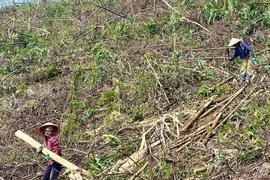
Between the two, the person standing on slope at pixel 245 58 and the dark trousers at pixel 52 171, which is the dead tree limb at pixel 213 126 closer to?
the person standing on slope at pixel 245 58

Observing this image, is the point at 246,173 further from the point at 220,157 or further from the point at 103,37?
the point at 103,37

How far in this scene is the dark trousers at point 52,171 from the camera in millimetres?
5672

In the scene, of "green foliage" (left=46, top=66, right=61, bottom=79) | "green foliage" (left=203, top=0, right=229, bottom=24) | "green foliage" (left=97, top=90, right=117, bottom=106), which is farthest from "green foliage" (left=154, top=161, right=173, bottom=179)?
"green foliage" (left=203, top=0, right=229, bottom=24)

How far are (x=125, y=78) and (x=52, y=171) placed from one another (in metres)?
3.16

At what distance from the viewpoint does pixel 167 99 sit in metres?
7.27

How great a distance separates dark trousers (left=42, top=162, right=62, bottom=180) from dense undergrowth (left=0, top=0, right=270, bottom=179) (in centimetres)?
42

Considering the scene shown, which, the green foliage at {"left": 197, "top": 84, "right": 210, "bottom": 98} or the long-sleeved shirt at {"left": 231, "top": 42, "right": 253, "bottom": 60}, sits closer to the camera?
the green foliage at {"left": 197, "top": 84, "right": 210, "bottom": 98}

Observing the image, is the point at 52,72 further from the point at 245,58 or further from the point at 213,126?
the point at 213,126

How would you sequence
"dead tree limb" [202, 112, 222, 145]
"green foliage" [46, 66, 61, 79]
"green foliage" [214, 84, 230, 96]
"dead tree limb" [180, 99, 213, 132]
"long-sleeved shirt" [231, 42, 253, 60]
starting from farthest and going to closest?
"green foliage" [46, 66, 61, 79] < "long-sleeved shirt" [231, 42, 253, 60] < "green foliage" [214, 84, 230, 96] < "dead tree limb" [180, 99, 213, 132] < "dead tree limb" [202, 112, 222, 145]

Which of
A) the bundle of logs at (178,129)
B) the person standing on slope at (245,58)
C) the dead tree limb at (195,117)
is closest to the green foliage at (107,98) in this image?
the bundle of logs at (178,129)

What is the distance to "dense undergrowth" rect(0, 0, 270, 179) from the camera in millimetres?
5871

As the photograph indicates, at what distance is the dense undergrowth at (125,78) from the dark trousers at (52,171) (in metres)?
0.42

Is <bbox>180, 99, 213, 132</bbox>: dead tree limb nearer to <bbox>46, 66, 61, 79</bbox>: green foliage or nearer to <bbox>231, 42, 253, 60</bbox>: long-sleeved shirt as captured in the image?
<bbox>231, 42, 253, 60</bbox>: long-sleeved shirt

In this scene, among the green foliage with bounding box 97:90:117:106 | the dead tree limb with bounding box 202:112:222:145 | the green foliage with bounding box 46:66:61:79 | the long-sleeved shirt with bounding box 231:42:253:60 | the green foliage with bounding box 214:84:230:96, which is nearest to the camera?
the dead tree limb with bounding box 202:112:222:145
